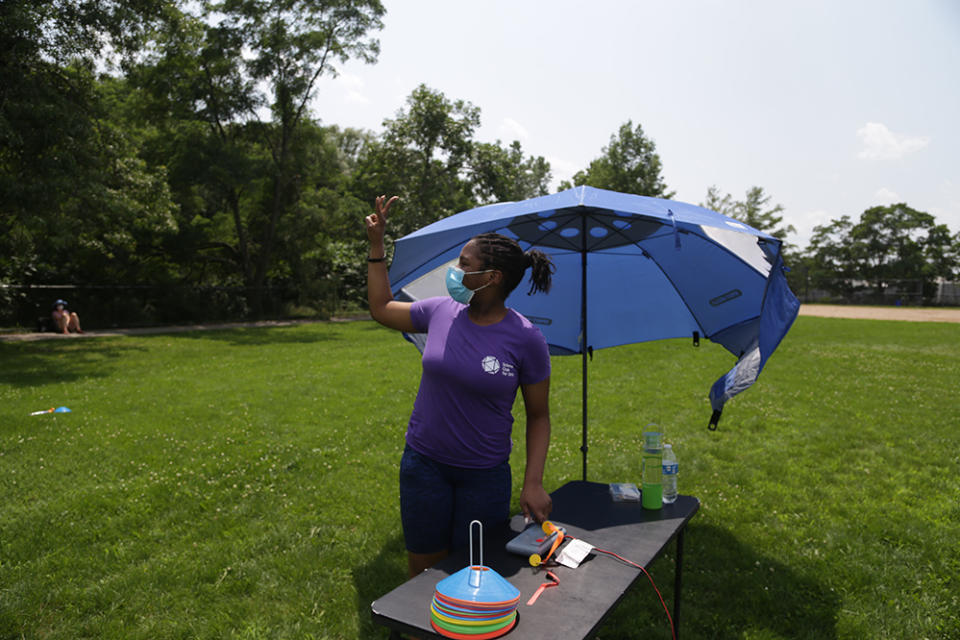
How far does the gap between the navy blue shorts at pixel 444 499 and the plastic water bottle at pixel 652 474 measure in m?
0.96

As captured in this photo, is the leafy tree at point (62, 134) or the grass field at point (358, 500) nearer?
the grass field at point (358, 500)

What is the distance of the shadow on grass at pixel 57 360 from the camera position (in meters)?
11.3

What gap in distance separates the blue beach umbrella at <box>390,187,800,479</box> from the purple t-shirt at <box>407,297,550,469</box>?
1.00m

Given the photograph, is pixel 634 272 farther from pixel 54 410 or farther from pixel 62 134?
pixel 62 134

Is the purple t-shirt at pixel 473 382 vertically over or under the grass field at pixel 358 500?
over

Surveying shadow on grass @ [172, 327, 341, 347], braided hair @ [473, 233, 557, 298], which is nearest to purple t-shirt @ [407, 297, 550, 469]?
braided hair @ [473, 233, 557, 298]

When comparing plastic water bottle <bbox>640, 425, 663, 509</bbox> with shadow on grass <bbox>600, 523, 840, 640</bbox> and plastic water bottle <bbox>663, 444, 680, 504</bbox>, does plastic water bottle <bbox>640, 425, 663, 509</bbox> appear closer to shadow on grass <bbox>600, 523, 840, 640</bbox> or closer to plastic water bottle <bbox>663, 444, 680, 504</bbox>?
plastic water bottle <bbox>663, 444, 680, 504</bbox>

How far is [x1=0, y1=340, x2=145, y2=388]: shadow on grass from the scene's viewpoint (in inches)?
A: 445

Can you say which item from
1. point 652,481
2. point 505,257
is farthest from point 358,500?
point 505,257

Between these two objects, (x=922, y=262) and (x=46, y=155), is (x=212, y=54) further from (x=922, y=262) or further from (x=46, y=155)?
(x=922, y=262)

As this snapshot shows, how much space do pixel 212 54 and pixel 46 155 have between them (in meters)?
12.9

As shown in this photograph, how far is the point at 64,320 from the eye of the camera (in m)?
19.4

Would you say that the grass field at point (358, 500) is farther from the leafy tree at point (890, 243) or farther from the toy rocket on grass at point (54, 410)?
the leafy tree at point (890, 243)

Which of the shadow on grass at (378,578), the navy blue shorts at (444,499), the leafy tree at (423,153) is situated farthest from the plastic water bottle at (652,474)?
the leafy tree at (423,153)
